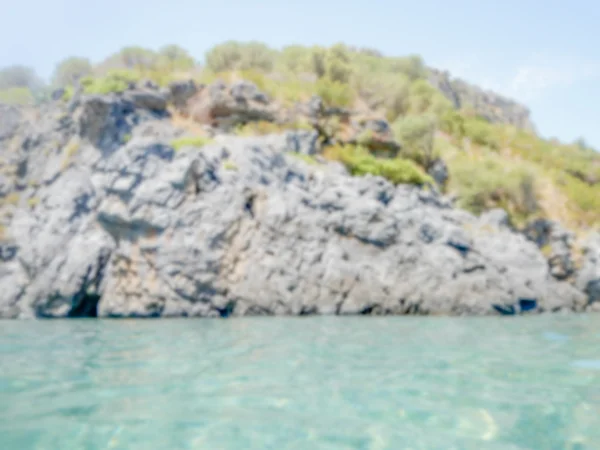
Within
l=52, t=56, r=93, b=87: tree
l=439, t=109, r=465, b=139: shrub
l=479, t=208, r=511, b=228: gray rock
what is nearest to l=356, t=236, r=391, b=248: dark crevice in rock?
l=479, t=208, r=511, b=228: gray rock

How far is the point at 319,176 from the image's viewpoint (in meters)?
18.2

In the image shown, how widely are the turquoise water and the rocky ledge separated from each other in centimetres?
544

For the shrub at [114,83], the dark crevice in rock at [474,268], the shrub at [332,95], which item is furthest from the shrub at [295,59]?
the dark crevice in rock at [474,268]

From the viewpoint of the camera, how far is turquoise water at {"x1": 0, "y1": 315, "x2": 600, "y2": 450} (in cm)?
374

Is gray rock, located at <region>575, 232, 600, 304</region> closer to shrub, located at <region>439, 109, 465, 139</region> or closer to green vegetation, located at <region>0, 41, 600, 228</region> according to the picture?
green vegetation, located at <region>0, 41, 600, 228</region>

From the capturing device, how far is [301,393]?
488 cm

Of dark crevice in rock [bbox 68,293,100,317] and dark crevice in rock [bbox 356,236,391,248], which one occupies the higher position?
dark crevice in rock [bbox 356,236,391,248]

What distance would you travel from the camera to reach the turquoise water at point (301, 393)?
3.74 metres

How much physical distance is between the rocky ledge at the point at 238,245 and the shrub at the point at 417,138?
7.35 m

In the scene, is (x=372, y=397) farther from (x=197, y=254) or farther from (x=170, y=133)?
(x=170, y=133)

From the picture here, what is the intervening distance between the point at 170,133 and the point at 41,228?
6215mm

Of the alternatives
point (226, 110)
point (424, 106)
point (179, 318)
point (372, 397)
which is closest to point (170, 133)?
point (226, 110)

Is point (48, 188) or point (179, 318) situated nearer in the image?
point (179, 318)

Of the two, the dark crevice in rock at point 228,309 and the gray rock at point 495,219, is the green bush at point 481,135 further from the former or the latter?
the dark crevice in rock at point 228,309
